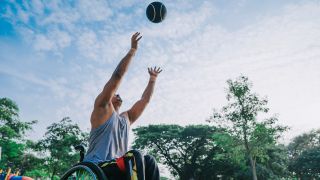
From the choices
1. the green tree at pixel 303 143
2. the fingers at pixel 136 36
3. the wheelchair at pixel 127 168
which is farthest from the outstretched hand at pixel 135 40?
the green tree at pixel 303 143

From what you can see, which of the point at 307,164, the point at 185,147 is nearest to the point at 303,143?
the point at 307,164

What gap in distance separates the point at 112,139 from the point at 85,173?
1.37 ft

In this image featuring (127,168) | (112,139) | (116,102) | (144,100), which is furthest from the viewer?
(144,100)

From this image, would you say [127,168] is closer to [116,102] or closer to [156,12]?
[116,102]

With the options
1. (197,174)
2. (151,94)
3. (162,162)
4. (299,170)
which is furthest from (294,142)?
(151,94)

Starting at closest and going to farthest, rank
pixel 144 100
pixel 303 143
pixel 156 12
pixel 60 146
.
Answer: pixel 144 100, pixel 156 12, pixel 60 146, pixel 303 143

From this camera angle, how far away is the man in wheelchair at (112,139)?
266 centimetres

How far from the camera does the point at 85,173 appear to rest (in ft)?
8.96

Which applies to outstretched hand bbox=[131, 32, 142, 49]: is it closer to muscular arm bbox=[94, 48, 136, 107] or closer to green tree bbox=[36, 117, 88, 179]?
muscular arm bbox=[94, 48, 136, 107]

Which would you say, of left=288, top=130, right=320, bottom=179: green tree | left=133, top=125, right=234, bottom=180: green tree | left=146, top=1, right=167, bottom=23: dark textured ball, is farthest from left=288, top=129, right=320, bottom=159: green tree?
left=146, top=1, right=167, bottom=23: dark textured ball

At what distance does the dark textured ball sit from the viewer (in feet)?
19.1

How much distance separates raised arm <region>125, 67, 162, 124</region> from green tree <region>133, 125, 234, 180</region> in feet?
124

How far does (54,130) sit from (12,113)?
21.4 ft

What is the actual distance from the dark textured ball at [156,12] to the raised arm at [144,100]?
1.77 meters
